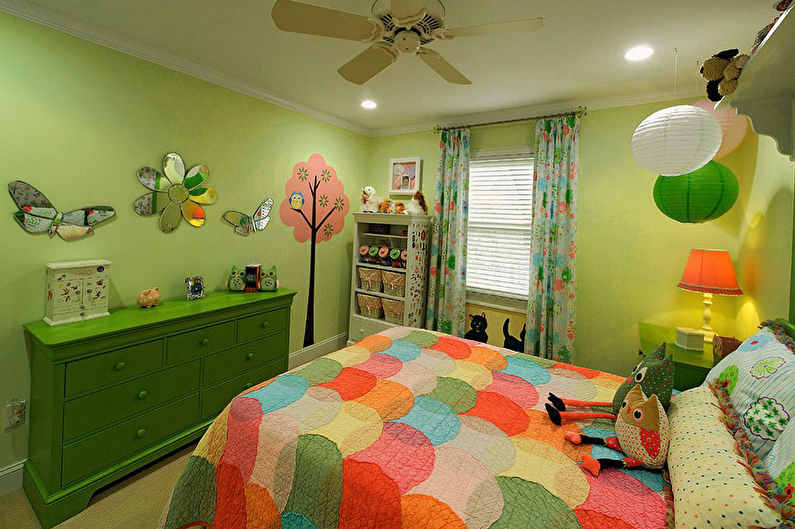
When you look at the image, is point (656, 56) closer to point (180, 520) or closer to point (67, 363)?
point (180, 520)

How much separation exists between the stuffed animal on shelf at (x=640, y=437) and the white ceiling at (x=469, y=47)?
1.86 m

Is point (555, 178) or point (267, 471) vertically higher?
point (555, 178)

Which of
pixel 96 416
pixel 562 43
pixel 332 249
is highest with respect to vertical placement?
pixel 562 43

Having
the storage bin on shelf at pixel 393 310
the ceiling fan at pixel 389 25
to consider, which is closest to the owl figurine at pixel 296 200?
the storage bin on shelf at pixel 393 310

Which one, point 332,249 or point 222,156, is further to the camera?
point 332,249

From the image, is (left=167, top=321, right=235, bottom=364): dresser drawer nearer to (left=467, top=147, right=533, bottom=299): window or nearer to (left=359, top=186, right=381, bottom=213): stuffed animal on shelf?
(left=359, top=186, right=381, bottom=213): stuffed animal on shelf

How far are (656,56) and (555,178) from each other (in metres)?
1.10

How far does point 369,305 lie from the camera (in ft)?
13.4

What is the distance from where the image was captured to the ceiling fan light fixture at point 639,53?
86.4 inches

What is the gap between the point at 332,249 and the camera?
4.15 m

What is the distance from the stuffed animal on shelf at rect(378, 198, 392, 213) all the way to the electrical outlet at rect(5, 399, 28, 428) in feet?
10.2

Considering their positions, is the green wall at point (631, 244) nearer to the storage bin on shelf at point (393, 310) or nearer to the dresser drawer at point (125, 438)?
the storage bin on shelf at point (393, 310)

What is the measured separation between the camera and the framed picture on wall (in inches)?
162

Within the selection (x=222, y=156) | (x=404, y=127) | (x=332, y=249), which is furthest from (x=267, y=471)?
(x=404, y=127)
